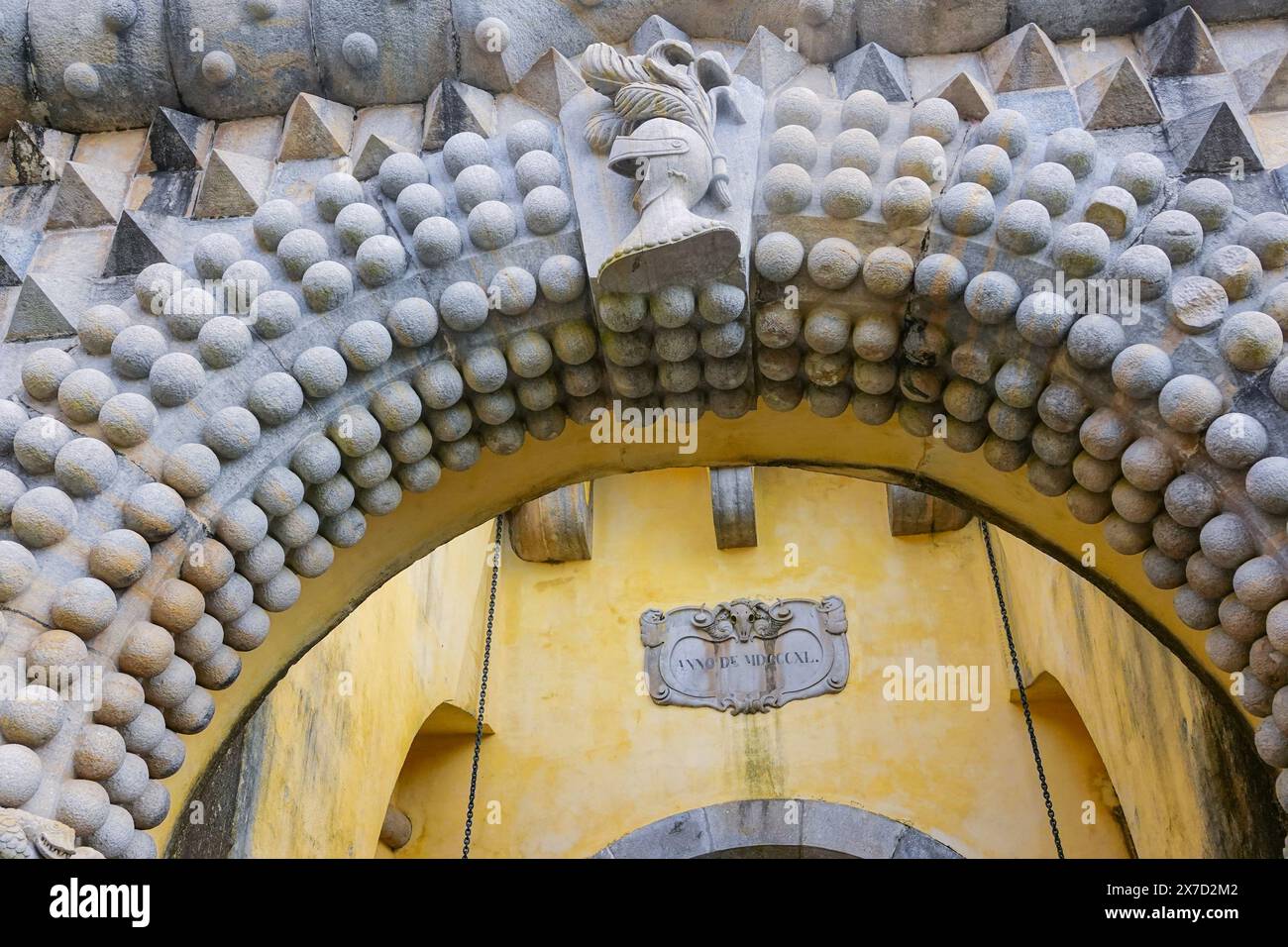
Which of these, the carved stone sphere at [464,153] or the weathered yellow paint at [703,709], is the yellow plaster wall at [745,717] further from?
the carved stone sphere at [464,153]

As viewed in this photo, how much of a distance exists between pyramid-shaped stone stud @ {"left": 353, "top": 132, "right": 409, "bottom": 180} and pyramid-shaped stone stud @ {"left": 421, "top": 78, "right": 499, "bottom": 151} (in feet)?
0.30

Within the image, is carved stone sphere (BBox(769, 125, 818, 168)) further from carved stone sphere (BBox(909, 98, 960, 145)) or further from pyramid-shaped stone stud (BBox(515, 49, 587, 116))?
pyramid-shaped stone stud (BBox(515, 49, 587, 116))

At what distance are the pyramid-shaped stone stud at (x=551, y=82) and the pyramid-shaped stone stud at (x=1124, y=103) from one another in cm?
114

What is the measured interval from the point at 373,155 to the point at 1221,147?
1829mm

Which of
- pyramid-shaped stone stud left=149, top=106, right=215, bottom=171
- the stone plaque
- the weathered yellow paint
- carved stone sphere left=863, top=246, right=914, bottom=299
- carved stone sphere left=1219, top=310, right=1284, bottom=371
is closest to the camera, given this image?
carved stone sphere left=1219, top=310, right=1284, bottom=371

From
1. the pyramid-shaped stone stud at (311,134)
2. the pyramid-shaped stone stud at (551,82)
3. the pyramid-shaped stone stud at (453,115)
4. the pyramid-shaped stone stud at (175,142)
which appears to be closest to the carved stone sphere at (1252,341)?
the pyramid-shaped stone stud at (551,82)

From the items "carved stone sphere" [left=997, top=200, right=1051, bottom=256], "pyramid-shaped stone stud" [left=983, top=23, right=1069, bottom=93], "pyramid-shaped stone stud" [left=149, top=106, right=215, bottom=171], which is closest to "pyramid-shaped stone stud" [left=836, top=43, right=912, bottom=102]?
"pyramid-shaped stone stud" [left=983, top=23, right=1069, bottom=93]

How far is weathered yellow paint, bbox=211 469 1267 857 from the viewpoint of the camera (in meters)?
5.69

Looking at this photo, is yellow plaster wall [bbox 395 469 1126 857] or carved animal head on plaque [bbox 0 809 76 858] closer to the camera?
carved animal head on plaque [bbox 0 809 76 858]

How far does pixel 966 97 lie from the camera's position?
312 centimetres

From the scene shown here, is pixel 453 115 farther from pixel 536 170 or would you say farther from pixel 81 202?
pixel 81 202

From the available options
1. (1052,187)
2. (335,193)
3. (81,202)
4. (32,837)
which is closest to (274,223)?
(335,193)

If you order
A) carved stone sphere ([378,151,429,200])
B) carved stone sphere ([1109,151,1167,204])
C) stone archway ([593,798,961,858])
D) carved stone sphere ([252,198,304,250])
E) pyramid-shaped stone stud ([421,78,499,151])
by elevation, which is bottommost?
stone archway ([593,798,961,858])
